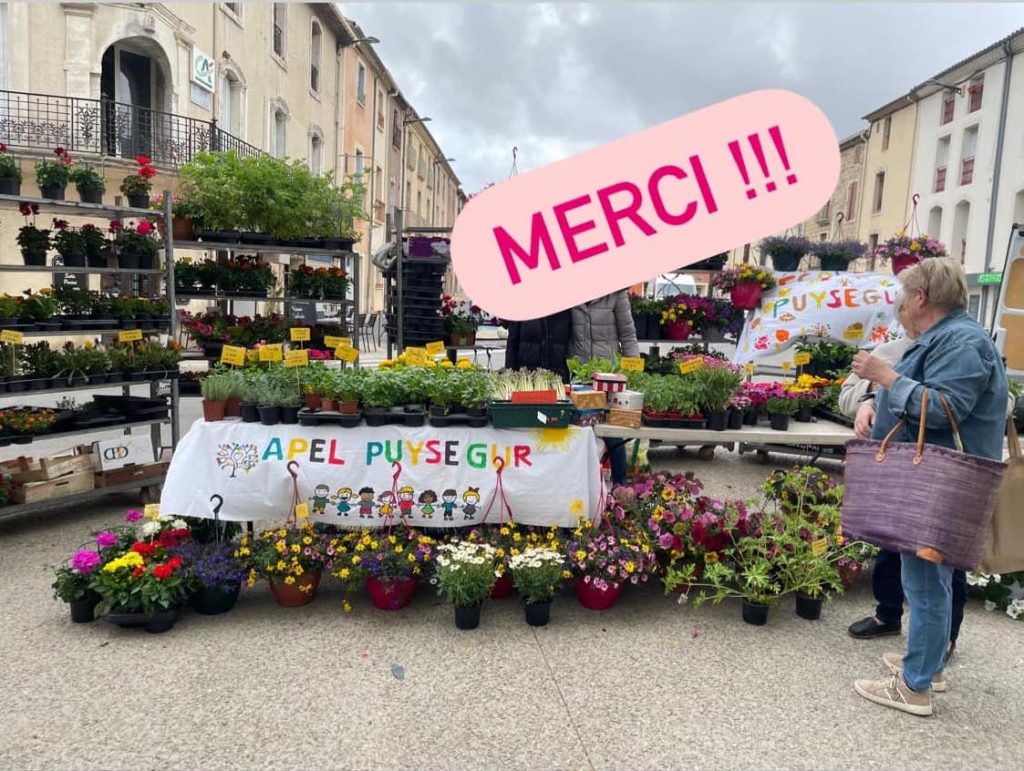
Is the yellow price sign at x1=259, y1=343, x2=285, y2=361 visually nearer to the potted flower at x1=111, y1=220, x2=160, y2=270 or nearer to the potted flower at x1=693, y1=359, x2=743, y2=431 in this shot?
the potted flower at x1=111, y1=220, x2=160, y2=270

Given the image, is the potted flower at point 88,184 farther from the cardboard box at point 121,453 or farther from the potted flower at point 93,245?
the cardboard box at point 121,453

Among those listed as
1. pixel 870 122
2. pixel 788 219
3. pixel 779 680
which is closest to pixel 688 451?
pixel 788 219

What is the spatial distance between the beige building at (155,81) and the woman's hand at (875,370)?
861 centimetres

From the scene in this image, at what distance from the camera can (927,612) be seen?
97.6 inches

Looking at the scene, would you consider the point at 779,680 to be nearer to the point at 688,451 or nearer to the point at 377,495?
the point at 377,495

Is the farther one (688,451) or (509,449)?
(688,451)

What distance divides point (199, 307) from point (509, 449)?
13395mm

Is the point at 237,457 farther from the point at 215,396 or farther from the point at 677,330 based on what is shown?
the point at 677,330

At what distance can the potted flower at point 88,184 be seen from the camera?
16.0 feet

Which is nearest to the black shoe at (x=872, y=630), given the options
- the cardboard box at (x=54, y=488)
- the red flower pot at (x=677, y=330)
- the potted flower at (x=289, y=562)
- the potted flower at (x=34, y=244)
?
the potted flower at (x=289, y=562)

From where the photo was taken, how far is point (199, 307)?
15180 millimetres

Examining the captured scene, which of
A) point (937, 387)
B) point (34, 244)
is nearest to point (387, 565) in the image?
point (937, 387)

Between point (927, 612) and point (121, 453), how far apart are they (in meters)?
4.73

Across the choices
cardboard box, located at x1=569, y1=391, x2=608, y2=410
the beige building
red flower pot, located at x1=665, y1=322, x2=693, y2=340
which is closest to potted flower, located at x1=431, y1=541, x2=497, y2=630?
cardboard box, located at x1=569, y1=391, x2=608, y2=410
